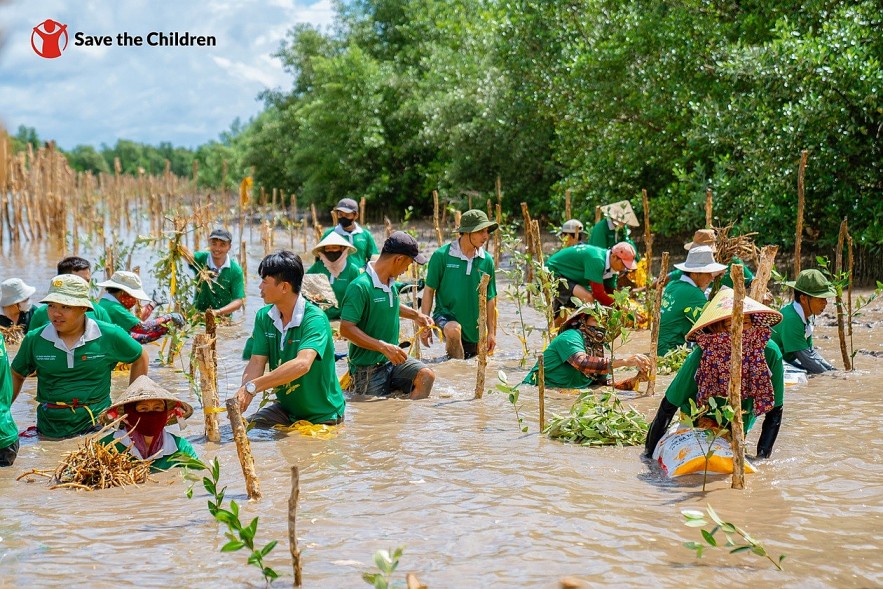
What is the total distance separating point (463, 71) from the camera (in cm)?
2473

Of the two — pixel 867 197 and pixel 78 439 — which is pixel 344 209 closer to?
pixel 78 439

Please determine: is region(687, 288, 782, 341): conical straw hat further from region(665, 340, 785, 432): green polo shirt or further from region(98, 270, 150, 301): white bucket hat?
region(98, 270, 150, 301): white bucket hat

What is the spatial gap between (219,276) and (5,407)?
4454 millimetres

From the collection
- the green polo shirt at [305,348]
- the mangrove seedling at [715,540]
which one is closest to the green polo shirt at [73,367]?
the green polo shirt at [305,348]

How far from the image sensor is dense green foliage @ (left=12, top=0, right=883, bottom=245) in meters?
12.9

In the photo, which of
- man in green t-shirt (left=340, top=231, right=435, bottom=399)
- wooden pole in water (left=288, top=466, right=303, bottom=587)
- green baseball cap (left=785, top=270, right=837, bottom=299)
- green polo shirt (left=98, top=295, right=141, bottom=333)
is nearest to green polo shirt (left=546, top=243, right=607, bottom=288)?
green baseball cap (left=785, top=270, right=837, bottom=299)

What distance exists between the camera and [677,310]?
8.43 m

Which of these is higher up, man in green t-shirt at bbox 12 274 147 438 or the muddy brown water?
man in green t-shirt at bbox 12 274 147 438

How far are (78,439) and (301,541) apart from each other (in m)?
2.59

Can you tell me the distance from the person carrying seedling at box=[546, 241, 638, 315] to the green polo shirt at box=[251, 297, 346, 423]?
156 inches

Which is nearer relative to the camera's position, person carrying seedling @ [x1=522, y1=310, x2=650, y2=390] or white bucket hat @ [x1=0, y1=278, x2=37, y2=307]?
person carrying seedling @ [x1=522, y1=310, x2=650, y2=390]

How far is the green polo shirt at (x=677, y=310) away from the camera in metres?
8.16

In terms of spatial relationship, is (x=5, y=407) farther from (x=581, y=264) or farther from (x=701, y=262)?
(x=581, y=264)

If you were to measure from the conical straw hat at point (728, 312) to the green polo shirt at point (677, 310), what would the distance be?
2.57m
